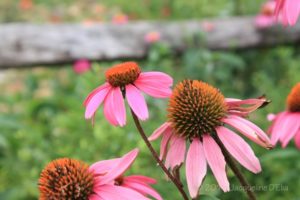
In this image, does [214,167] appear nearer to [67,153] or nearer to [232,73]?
[67,153]

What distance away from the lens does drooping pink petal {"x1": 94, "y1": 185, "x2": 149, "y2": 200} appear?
87cm

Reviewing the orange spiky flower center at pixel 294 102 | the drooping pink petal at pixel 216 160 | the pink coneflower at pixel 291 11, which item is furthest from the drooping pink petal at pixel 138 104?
the orange spiky flower center at pixel 294 102

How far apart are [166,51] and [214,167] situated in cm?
207

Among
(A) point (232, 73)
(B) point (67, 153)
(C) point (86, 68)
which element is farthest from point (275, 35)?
(B) point (67, 153)

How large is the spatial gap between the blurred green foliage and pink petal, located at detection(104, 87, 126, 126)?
190mm

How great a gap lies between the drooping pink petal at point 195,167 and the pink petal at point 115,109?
0.40 ft

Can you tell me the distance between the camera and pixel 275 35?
3.62 m

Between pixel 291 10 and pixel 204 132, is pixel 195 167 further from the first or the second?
pixel 291 10

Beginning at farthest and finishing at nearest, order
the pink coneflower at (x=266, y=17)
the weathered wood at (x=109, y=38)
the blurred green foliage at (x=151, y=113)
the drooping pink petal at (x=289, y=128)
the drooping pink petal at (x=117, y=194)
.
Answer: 1. the pink coneflower at (x=266, y=17)
2. the weathered wood at (x=109, y=38)
3. the blurred green foliage at (x=151, y=113)
4. the drooping pink petal at (x=289, y=128)
5. the drooping pink petal at (x=117, y=194)

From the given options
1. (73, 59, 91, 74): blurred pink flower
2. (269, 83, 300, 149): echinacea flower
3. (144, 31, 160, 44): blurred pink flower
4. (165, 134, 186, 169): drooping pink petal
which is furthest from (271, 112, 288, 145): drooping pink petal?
(144, 31, 160, 44): blurred pink flower

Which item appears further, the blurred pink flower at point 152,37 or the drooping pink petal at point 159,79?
the blurred pink flower at point 152,37

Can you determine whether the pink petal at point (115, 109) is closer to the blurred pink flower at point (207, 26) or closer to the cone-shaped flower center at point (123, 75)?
the cone-shaped flower center at point (123, 75)

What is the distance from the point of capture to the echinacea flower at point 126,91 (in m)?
0.96

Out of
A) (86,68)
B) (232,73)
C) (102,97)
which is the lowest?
(232,73)
